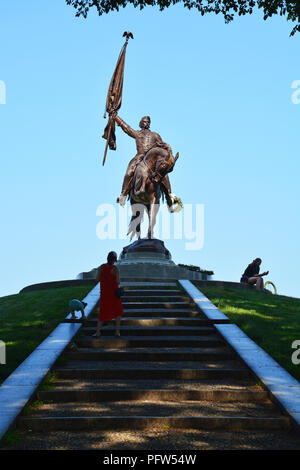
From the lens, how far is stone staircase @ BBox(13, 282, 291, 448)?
5.82 metres

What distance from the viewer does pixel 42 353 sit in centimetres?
809

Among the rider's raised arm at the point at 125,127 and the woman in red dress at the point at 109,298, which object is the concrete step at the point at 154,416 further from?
the rider's raised arm at the point at 125,127

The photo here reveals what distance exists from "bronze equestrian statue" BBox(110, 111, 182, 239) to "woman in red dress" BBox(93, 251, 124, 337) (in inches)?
443

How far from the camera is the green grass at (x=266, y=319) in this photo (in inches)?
326

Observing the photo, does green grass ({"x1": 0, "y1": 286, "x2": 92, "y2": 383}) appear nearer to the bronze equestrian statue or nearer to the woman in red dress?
the woman in red dress

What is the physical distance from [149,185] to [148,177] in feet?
1.09

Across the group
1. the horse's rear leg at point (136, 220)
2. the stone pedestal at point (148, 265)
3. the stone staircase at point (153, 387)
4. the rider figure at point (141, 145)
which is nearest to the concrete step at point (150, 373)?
the stone staircase at point (153, 387)

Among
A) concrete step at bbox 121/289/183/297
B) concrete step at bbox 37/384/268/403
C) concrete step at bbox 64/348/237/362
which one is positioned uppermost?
concrete step at bbox 121/289/183/297

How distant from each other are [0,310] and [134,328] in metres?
5.32

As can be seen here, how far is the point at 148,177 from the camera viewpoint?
68.8ft

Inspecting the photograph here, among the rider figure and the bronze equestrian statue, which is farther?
the rider figure

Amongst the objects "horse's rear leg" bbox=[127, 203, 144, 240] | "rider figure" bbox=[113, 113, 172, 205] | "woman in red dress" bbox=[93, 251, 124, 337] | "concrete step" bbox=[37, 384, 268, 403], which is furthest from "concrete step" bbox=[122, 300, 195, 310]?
"rider figure" bbox=[113, 113, 172, 205]

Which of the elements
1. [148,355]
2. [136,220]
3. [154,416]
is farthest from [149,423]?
[136,220]
